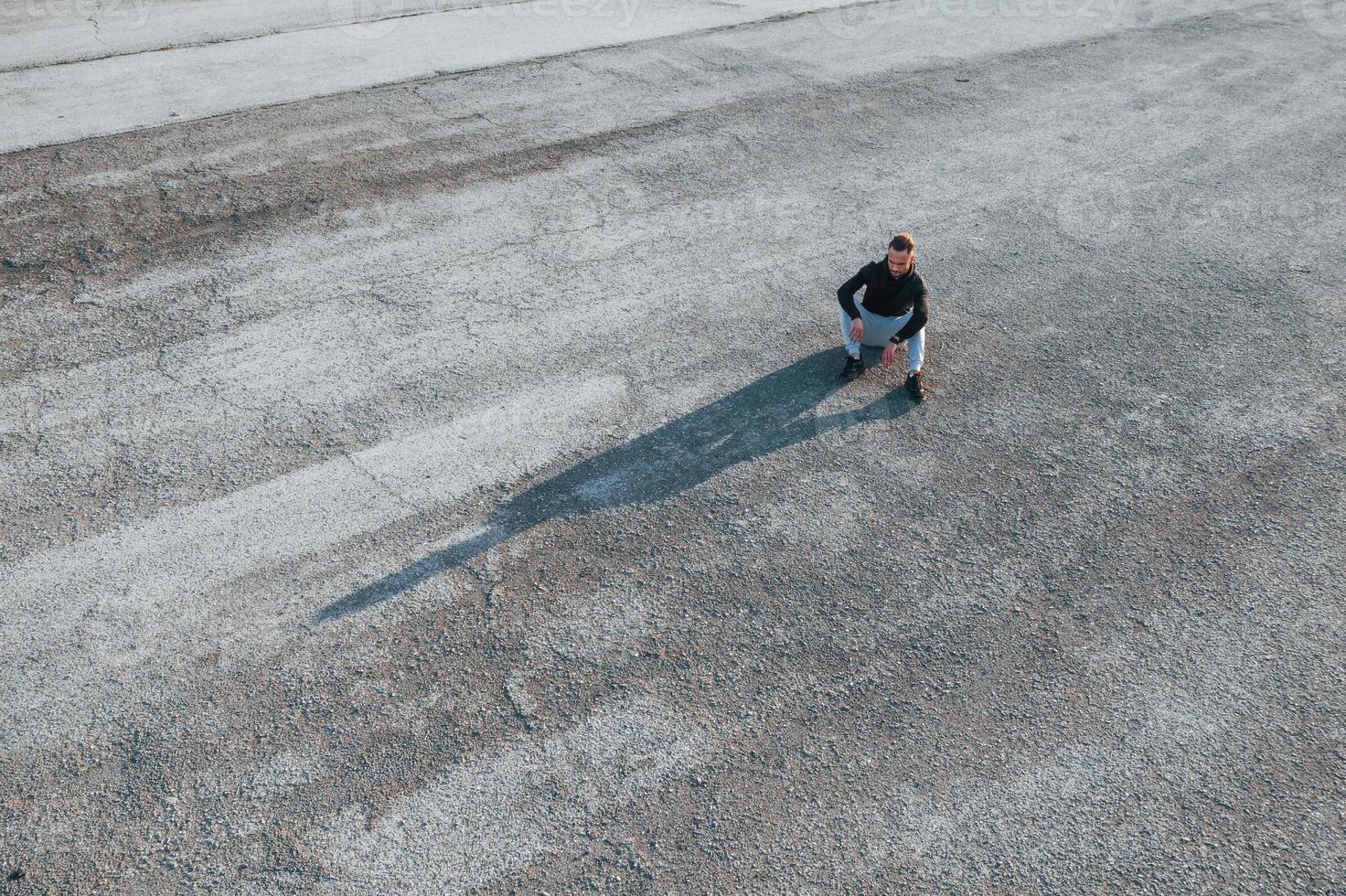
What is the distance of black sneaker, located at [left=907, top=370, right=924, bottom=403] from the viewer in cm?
673

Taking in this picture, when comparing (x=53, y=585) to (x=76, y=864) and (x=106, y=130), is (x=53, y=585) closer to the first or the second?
(x=76, y=864)

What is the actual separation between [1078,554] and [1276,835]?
1.76 meters

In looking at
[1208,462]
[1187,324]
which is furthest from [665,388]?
[1187,324]

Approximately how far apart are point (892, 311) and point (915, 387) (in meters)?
0.55

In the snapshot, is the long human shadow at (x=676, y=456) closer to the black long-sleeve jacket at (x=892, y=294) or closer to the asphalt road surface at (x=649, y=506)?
the asphalt road surface at (x=649, y=506)

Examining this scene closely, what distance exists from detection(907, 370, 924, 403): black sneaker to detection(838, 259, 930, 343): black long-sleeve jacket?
28 cm

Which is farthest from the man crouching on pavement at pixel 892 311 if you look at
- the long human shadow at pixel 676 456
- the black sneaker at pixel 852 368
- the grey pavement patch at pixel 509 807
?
the grey pavement patch at pixel 509 807

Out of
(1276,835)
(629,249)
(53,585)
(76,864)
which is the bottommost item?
(1276,835)

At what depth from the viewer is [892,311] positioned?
680 centimetres

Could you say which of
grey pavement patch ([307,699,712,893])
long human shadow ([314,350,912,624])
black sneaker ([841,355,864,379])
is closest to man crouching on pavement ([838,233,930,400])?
black sneaker ([841,355,864,379])

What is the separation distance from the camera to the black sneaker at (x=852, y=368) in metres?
6.92

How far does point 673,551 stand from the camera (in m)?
5.52

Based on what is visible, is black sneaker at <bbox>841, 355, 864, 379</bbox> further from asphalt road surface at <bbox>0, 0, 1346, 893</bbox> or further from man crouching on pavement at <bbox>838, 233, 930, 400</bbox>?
asphalt road surface at <bbox>0, 0, 1346, 893</bbox>

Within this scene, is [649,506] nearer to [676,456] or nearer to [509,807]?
[676,456]
